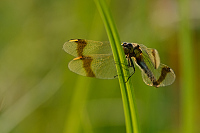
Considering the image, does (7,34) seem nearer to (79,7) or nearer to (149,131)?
(79,7)

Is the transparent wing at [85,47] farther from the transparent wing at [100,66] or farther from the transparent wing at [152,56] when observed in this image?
the transparent wing at [152,56]

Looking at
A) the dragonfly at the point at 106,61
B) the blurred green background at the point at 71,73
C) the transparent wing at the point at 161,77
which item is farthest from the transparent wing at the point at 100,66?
the blurred green background at the point at 71,73

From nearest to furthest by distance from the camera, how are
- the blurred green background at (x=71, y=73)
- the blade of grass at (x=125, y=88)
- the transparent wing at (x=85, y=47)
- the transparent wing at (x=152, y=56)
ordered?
the blade of grass at (x=125, y=88) → the transparent wing at (x=152, y=56) → the transparent wing at (x=85, y=47) → the blurred green background at (x=71, y=73)

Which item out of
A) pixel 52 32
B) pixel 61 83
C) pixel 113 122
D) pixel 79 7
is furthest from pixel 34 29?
pixel 113 122

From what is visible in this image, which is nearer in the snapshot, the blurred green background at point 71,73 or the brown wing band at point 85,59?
the brown wing band at point 85,59

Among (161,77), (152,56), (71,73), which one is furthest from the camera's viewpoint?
(71,73)

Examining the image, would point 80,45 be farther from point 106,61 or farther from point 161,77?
point 161,77

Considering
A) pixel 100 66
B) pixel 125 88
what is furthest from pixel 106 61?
pixel 125 88

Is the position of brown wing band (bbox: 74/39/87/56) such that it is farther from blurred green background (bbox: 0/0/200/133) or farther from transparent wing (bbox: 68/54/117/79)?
blurred green background (bbox: 0/0/200/133)
